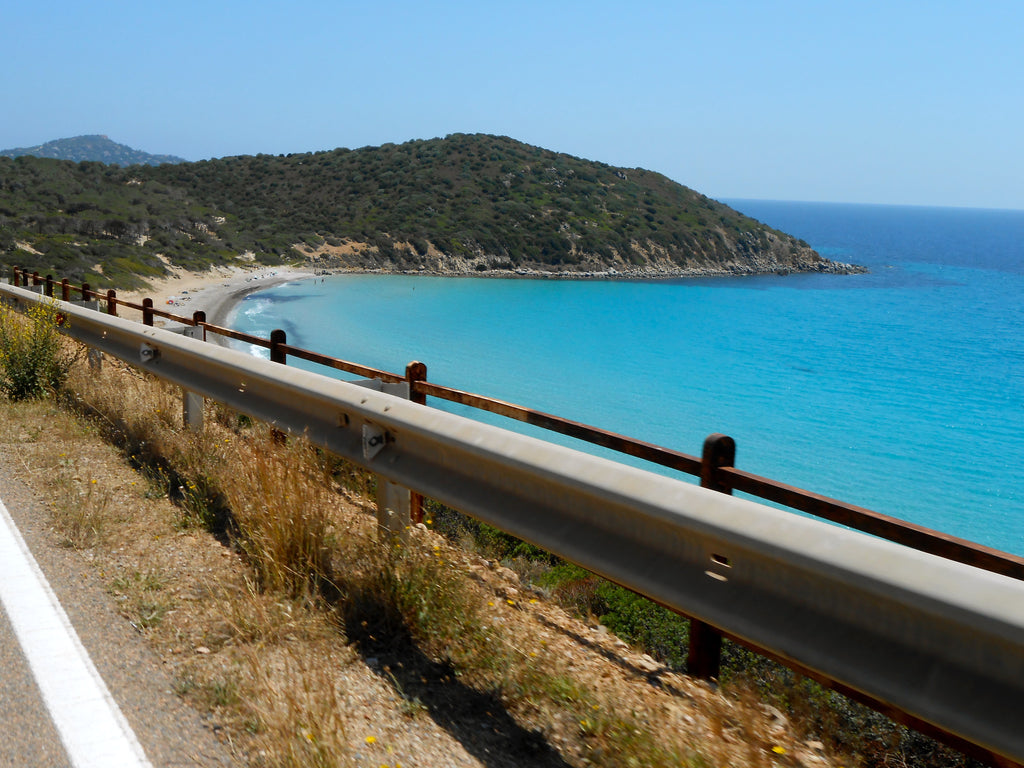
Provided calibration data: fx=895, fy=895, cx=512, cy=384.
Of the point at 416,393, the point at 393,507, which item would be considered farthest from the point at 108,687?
the point at 416,393

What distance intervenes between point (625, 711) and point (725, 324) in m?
60.2

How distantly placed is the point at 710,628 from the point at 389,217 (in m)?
79.3

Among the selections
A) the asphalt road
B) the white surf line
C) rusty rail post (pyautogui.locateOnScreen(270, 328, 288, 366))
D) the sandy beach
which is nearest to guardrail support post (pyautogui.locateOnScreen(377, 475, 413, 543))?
the asphalt road

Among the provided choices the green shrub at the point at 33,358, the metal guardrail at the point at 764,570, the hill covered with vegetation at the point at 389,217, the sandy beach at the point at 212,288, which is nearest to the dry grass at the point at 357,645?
the metal guardrail at the point at 764,570

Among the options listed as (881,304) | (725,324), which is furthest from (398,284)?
(881,304)

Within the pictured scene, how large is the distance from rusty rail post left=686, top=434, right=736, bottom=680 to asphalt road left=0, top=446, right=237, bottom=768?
1908mm

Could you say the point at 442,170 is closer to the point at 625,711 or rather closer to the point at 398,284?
the point at 398,284

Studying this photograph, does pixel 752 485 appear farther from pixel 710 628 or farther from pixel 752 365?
pixel 752 365

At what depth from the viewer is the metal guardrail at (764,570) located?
2.13 meters

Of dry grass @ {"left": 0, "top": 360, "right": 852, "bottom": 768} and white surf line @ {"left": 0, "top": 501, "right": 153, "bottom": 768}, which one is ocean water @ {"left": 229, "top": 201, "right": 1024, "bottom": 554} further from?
white surf line @ {"left": 0, "top": 501, "right": 153, "bottom": 768}

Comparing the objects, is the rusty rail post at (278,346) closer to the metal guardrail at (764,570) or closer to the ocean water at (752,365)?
the metal guardrail at (764,570)

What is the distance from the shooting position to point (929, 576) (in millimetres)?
2227

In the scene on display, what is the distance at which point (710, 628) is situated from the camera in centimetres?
370

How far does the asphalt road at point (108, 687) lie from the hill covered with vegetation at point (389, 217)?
4077 cm
